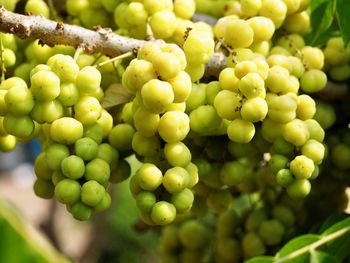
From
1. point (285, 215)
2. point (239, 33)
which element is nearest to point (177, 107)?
point (239, 33)

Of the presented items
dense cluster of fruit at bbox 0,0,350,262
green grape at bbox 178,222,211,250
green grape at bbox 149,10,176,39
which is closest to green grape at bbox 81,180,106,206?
dense cluster of fruit at bbox 0,0,350,262

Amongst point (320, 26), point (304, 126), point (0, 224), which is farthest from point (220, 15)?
point (0, 224)

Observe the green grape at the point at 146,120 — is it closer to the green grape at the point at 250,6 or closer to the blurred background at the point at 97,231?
the green grape at the point at 250,6

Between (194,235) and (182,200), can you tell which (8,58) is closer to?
(182,200)

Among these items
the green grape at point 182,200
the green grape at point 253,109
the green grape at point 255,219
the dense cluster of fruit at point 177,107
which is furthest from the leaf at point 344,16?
the green grape at point 255,219

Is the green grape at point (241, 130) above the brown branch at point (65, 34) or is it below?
below
